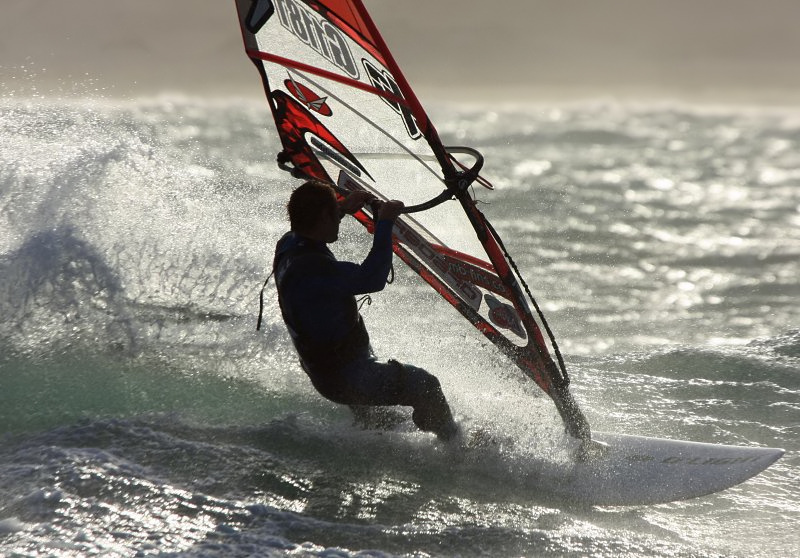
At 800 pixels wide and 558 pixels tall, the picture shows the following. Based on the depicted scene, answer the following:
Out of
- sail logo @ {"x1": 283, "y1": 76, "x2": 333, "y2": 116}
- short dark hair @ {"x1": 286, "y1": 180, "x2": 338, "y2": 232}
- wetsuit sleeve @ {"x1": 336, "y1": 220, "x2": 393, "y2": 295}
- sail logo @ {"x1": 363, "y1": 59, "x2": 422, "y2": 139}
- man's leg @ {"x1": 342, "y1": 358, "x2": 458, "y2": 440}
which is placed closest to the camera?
wetsuit sleeve @ {"x1": 336, "y1": 220, "x2": 393, "y2": 295}

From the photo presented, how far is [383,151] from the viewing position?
4.66 metres

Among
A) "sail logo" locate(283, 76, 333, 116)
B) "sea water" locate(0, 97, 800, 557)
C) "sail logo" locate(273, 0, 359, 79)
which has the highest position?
"sail logo" locate(273, 0, 359, 79)

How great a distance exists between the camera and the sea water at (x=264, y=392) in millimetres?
3771

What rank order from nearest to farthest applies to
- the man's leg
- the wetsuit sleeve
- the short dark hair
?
the wetsuit sleeve
the short dark hair
the man's leg

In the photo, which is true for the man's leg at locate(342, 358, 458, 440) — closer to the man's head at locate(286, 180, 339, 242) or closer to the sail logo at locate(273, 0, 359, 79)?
the man's head at locate(286, 180, 339, 242)

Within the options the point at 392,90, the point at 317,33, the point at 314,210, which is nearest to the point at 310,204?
the point at 314,210

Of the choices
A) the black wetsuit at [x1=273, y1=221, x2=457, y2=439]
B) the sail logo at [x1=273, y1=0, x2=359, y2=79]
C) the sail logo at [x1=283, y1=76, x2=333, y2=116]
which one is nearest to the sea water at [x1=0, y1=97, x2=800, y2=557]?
the black wetsuit at [x1=273, y1=221, x2=457, y2=439]

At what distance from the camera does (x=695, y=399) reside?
5629 mm

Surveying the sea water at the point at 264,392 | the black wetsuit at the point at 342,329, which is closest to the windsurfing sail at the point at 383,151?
the sea water at the point at 264,392

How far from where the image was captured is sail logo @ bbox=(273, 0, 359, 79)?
441 cm

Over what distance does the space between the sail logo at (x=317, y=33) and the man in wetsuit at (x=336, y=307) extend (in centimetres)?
84

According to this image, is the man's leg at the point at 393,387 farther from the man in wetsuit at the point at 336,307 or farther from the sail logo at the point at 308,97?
the sail logo at the point at 308,97

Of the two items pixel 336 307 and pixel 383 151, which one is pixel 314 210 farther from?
pixel 383 151

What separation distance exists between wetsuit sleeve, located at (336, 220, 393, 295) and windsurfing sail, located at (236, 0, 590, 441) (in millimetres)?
574
